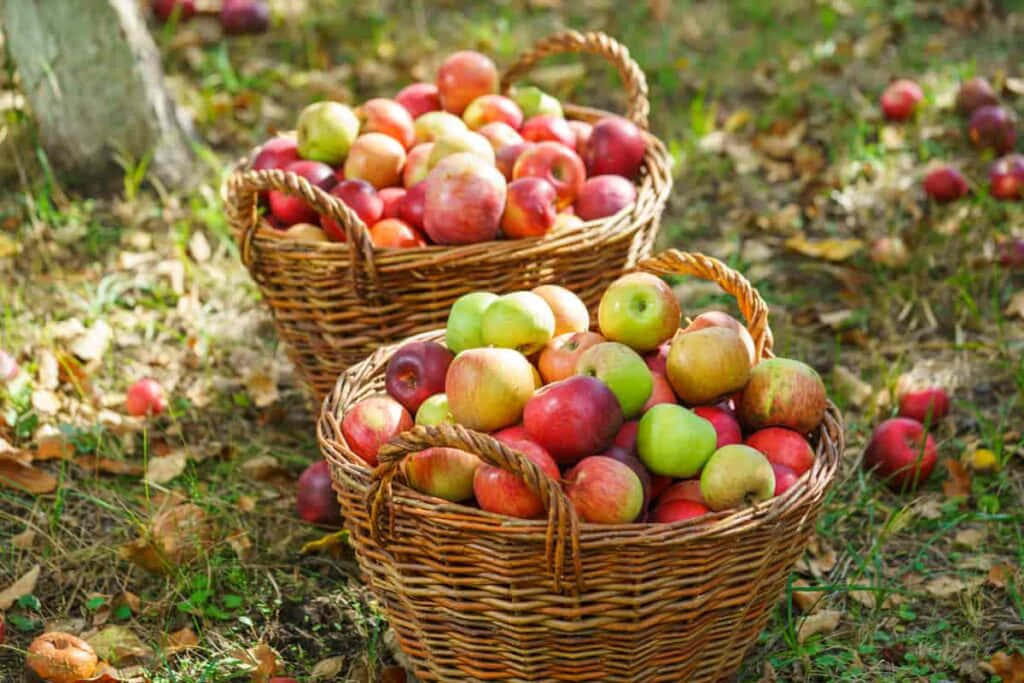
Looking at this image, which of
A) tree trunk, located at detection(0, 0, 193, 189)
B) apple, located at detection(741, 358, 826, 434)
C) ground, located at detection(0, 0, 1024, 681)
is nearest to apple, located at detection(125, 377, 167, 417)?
ground, located at detection(0, 0, 1024, 681)

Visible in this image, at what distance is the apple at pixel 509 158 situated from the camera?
3283 mm

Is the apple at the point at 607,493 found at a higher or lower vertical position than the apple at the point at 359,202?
lower

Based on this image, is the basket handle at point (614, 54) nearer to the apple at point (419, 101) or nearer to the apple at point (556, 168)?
the apple at point (419, 101)

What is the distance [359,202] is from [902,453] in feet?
5.23

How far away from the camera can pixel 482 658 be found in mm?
2258

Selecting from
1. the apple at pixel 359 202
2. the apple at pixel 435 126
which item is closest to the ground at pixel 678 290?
the apple at pixel 359 202

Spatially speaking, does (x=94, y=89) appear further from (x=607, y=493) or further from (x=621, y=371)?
(x=607, y=493)

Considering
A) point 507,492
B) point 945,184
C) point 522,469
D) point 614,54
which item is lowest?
point 945,184

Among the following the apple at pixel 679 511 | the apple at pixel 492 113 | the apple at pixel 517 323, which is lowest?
the apple at pixel 679 511

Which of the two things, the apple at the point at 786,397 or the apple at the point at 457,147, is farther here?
the apple at the point at 457,147

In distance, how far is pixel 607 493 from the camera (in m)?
2.14

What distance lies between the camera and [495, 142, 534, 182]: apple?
10.8 ft

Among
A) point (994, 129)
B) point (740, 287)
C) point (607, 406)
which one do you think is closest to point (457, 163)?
point (740, 287)

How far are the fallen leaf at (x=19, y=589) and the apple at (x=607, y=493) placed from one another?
139cm
